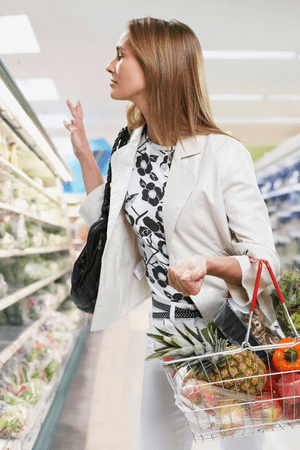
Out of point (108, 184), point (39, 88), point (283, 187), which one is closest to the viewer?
point (108, 184)

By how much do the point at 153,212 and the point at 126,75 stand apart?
1.42 feet

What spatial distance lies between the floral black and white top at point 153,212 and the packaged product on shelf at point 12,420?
1.10 metres

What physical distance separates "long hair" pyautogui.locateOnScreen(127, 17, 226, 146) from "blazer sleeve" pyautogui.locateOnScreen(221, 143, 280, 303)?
0.58 ft

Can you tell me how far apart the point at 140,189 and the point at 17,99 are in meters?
1.26

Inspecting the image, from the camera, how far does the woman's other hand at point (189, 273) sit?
Answer: 0.73 meters

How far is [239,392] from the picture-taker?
0.80 m

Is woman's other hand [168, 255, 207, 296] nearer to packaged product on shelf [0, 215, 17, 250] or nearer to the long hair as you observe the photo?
the long hair

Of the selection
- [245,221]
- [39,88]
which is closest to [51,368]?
[245,221]

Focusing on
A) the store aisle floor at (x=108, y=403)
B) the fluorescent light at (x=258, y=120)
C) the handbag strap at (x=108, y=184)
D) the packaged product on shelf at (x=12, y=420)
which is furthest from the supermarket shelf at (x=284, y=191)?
the packaged product on shelf at (x=12, y=420)

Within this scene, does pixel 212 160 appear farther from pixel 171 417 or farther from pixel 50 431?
pixel 50 431

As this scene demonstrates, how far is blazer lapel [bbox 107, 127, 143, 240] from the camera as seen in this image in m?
1.25

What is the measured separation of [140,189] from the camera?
4.04ft

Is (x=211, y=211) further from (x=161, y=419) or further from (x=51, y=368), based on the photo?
(x=51, y=368)

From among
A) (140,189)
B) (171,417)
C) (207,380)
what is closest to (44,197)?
(140,189)
